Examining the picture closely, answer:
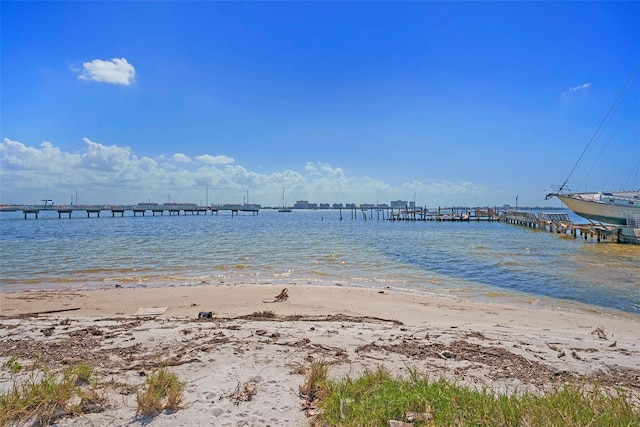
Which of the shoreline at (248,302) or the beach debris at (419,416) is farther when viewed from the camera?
the shoreline at (248,302)

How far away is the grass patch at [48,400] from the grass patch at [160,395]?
492mm

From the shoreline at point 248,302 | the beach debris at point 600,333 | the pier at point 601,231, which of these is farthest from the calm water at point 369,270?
the pier at point 601,231

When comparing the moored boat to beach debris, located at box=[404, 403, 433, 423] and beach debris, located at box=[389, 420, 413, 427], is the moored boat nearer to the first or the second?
beach debris, located at box=[404, 403, 433, 423]

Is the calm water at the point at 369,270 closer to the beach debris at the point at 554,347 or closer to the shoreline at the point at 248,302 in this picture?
the shoreline at the point at 248,302

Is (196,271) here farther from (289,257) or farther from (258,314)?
(258,314)

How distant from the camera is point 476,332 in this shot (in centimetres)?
716

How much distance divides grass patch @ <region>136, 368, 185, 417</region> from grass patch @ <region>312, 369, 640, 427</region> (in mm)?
1567

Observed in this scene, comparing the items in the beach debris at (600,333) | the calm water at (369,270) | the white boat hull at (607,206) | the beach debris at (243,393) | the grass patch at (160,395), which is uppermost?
the white boat hull at (607,206)

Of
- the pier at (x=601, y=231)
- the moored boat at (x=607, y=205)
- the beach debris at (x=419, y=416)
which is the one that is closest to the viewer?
the beach debris at (x=419, y=416)

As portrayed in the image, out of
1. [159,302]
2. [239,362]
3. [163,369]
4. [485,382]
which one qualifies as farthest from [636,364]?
[159,302]

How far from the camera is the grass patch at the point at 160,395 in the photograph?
147 inches

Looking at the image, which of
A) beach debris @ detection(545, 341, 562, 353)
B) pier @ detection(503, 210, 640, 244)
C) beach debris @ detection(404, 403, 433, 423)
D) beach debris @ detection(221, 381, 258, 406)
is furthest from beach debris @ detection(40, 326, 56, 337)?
pier @ detection(503, 210, 640, 244)

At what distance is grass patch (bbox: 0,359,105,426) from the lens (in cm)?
350

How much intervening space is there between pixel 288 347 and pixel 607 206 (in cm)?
4485
